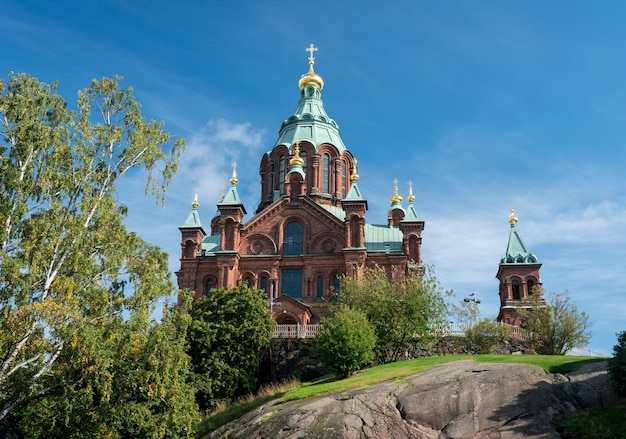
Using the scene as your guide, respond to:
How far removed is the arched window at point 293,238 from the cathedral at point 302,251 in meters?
0.08

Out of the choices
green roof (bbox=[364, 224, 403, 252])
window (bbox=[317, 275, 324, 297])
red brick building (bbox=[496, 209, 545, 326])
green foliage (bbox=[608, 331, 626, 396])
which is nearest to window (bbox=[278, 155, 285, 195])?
green roof (bbox=[364, 224, 403, 252])

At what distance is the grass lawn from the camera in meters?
27.0

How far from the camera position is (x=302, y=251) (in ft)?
173

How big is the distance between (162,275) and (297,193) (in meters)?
29.0

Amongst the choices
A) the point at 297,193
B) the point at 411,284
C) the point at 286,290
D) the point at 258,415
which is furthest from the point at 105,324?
the point at 297,193

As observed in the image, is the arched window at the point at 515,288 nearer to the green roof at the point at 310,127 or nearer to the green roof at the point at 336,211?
the green roof at the point at 336,211

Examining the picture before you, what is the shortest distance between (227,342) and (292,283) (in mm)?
15507

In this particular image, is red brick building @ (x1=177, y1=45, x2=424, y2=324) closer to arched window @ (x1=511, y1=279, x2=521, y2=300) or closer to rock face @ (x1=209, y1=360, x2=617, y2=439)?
arched window @ (x1=511, y1=279, x2=521, y2=300)

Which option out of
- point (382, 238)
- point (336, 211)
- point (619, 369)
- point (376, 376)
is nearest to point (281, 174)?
point (336, 211)

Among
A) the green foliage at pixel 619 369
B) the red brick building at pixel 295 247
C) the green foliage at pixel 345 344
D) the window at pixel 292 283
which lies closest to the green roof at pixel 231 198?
the red brick building at pixel 295 247

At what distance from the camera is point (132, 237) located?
2698cm

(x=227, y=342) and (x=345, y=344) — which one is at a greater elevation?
(x=227, y=342)

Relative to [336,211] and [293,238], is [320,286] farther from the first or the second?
[336,211]

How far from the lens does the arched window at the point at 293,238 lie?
174 ft
